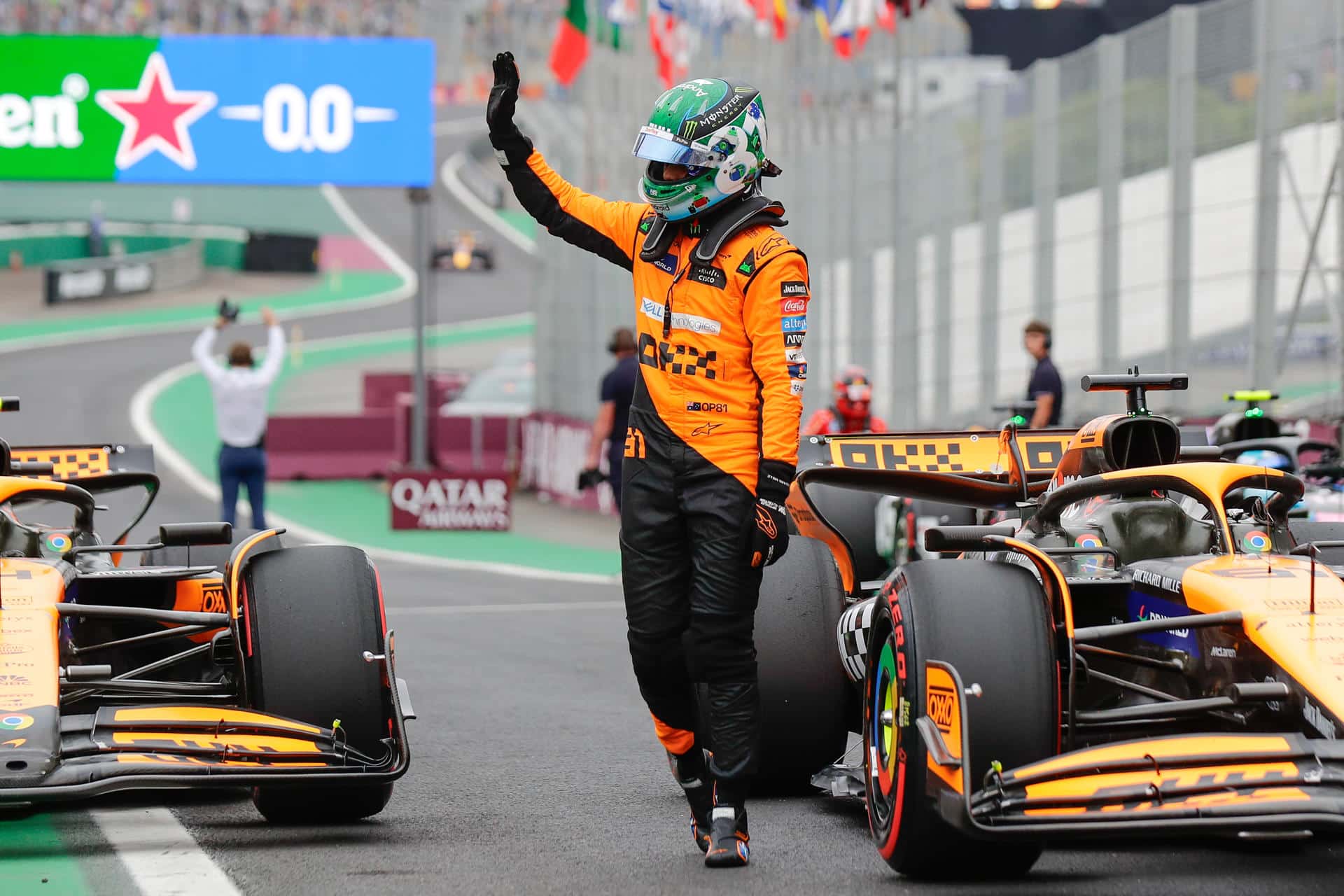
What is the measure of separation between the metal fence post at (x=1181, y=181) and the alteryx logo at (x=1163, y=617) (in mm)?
9687

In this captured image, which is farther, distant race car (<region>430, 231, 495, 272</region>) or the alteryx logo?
distant race car (<region>430, 231, 495, 272</region>)

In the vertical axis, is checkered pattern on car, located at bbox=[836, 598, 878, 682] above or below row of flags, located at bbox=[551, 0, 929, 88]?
below

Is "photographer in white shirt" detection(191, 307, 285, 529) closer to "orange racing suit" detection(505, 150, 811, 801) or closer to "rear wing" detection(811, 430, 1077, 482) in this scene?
"rear wing" detection(811, 430, 1077, 482)

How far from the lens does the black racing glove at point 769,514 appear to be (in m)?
5.53

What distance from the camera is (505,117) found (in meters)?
5.99

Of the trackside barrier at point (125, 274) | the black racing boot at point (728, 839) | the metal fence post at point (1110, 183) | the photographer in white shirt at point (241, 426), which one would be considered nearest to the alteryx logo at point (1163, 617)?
the black racing boot at point (728, 839)

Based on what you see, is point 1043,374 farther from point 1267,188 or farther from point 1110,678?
point 1110,678

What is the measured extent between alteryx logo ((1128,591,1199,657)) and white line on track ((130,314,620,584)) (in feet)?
11.5

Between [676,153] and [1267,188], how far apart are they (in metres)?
9.82

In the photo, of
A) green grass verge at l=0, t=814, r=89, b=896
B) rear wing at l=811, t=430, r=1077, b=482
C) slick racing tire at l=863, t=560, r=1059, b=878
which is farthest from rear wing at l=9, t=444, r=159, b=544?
slick racing tire at l=863, t=560, r=1059, b=878

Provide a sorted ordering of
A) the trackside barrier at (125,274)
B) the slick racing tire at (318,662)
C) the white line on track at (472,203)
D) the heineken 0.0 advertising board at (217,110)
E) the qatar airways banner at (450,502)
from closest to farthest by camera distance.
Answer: the slick racing tire at (318,662) < the qatar airways banner at (450,502) < the heineken 0.0 advertising board at (217,110) < the trackside barrier at (125,274) < the white line on track at (472,203)

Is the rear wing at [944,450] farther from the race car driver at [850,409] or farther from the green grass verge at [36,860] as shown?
the race car driver at [850,409]

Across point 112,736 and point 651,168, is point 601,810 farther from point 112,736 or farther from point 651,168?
point 651,168

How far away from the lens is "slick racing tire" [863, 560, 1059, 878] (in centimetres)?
504
